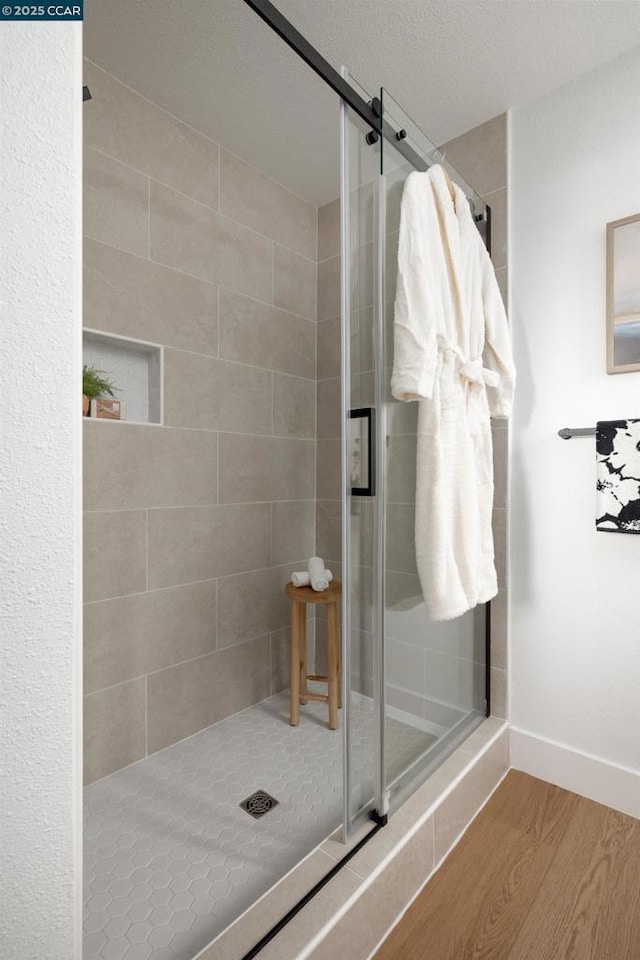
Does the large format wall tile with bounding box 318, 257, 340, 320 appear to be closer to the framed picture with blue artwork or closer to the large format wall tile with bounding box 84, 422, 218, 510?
the large format wall tile with bounding box 84, 422, 218, 510

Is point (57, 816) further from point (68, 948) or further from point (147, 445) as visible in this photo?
point (147, 445)

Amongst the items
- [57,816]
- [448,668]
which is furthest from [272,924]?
[448,668]

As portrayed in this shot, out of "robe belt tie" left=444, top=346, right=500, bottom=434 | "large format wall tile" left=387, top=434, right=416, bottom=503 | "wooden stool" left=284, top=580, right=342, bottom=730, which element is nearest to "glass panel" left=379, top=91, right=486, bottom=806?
"large format wall tile" left=387, top=434, right=416, bottom=503

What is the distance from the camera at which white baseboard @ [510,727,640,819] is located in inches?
58.4

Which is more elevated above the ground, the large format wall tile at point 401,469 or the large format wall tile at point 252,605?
the large format wall tile at point 401,469

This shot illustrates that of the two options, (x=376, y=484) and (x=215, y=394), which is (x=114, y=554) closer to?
(x=215, y=394)

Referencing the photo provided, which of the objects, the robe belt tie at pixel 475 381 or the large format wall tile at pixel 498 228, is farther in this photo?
the large format wall tile at pixel 498 228

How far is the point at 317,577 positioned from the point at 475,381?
0.97 meters

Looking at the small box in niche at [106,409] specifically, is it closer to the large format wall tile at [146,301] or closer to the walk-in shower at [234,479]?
the walk-in shower at [234,479]

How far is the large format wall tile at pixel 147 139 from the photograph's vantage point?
1600mm

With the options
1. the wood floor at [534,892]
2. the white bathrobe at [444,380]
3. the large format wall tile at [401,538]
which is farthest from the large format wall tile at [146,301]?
the wood floor at [534,892]

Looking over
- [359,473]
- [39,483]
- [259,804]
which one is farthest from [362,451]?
[259,804]

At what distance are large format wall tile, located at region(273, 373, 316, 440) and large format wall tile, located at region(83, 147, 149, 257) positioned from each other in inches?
30.6

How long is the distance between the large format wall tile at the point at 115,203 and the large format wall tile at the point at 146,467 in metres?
0.64
